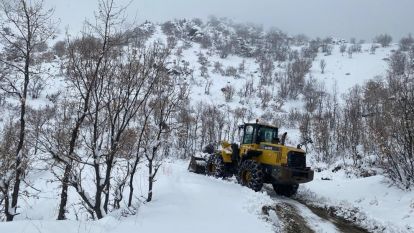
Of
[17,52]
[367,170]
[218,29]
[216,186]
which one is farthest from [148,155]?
[218,29]

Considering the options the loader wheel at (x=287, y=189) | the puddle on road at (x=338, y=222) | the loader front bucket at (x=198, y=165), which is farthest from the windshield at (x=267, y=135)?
the loader front bucket at (x=198, y=165)

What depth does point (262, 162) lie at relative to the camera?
16203mm

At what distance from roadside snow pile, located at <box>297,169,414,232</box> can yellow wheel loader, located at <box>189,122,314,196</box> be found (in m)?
1.27

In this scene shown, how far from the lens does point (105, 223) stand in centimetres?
853

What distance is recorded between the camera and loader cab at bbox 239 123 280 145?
16.8 metres

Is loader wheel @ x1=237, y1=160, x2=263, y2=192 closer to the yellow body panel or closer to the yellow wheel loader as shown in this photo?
the yellow wheel loader

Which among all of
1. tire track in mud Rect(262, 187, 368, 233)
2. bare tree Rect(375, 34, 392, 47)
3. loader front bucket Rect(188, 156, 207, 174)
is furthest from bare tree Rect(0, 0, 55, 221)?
Result: bare tree Rect(375, 34, 392, 47)

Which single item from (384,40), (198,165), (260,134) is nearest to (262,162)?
(260,134)

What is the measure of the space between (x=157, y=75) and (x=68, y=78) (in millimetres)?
2361

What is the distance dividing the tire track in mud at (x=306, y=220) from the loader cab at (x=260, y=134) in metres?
3.64

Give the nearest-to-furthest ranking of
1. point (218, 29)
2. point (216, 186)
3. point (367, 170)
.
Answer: point (216, 186)
point (367, 170)
point (218, 29)

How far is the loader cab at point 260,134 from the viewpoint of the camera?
1677 centimetres

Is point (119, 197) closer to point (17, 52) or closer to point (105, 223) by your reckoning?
point (105, 223)

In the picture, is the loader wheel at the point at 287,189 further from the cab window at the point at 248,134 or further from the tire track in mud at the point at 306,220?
the tire track in mud at the point at 306,220
